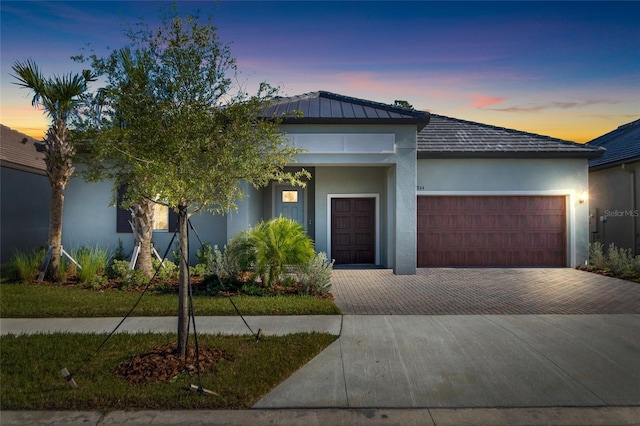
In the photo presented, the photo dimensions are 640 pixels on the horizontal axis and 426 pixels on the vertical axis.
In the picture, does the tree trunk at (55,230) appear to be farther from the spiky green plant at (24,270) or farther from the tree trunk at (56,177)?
the spiky green plant at (24,270)

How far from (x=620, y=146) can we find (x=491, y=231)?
774cm

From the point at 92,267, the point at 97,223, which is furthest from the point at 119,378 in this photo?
the point at 97,223

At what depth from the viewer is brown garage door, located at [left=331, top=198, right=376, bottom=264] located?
14844 mm

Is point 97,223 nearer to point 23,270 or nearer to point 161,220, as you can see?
point 161,220

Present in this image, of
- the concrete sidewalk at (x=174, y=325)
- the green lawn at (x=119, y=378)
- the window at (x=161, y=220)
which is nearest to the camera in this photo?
the green lawn at (x=119, y=378)

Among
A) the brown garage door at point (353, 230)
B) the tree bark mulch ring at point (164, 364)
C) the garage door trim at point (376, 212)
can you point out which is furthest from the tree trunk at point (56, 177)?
the brown garage door at point (353, 230)

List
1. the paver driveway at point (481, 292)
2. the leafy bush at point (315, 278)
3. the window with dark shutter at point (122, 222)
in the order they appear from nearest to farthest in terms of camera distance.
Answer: the paver driveway at point (481, 292)
the leafy bush at point (315, 278)
the window with dark shutter at point (122, 222)

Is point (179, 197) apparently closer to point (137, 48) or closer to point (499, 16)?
point (137, 48)

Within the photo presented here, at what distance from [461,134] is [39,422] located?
14.5 meters

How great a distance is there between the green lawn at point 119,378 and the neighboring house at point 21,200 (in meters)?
10.2

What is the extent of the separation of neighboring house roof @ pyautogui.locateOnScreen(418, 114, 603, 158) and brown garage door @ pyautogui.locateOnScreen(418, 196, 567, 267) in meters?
1.42

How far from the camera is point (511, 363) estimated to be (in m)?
5.39

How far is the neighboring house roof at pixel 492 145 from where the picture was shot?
14164 millimetres

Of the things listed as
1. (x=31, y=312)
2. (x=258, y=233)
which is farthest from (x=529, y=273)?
(x=31, y=312)
